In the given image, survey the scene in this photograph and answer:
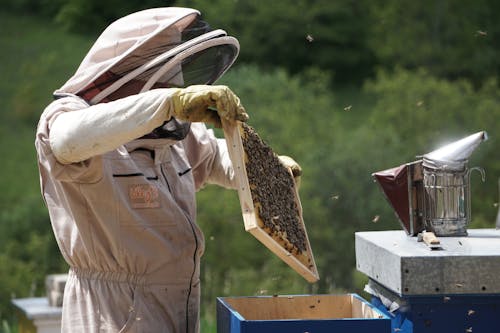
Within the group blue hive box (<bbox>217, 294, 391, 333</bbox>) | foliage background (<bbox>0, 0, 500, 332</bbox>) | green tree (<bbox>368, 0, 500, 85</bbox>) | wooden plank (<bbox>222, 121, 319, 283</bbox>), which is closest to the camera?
wooden plank (<bbox>222, 121, 319, 283</bbox>)

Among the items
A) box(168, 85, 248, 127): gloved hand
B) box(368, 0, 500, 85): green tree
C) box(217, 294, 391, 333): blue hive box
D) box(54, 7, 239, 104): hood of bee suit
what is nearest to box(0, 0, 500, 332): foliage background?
box(368, 0, 500, 85): green tree

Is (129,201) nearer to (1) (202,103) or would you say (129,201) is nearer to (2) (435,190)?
(1) (202,103)

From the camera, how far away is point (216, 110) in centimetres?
294

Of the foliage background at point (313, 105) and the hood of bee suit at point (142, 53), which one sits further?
the foliage background at point (313, 105)

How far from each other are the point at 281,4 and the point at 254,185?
19.4m

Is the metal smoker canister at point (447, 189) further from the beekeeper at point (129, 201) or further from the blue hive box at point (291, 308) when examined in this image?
the beekeeper at point (129, 201)

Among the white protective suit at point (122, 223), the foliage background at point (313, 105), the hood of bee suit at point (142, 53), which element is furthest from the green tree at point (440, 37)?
the white protective suit at point (122, 223)

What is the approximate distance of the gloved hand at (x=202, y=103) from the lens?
112 inches

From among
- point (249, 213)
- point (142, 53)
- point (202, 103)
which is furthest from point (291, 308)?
point (142, 53)

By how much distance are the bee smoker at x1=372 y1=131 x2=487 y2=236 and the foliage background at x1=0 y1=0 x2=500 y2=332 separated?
3.70 feet

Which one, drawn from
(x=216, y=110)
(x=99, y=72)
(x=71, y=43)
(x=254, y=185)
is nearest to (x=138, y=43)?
(x=99, y=72)

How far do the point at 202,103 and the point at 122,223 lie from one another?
2.05ft

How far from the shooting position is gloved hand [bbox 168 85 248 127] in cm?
283

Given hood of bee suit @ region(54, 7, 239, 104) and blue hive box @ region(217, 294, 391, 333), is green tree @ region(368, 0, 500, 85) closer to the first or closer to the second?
hood of bee suit @ region(54, 7, 239, 104)
